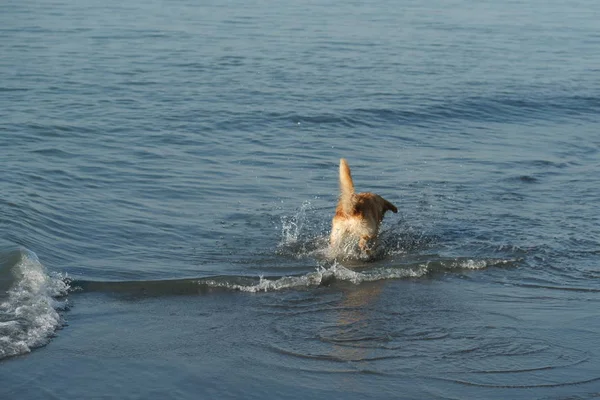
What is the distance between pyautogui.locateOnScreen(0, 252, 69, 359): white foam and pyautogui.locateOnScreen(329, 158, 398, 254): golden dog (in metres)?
2.64

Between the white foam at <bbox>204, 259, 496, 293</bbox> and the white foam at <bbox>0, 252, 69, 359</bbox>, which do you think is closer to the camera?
the white foam at <bbox>0, 252, 69, 359</bbox>

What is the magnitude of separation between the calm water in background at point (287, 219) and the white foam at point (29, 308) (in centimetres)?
2

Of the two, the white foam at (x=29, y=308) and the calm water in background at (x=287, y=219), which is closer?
the calm water in background at (x=287, y=219)

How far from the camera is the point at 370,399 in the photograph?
577 centimetres

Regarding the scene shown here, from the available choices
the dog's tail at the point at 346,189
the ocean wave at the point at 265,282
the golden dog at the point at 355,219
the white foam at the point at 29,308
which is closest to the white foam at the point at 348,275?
the ocean wave at the point at 265,282

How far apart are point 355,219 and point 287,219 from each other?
162 centimetres

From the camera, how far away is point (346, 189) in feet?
28.9

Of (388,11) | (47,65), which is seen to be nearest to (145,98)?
(47,65)

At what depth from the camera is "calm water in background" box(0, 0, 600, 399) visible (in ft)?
20.7

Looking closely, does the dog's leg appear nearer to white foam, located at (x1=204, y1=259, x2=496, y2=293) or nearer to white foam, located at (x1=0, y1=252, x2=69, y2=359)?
white foam, located at (x1=204, y1=259, x2=496, y2=293)

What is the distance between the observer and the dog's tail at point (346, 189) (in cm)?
863

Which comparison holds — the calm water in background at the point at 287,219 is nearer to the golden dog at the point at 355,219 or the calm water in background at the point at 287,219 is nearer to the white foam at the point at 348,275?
the white foam at the point at 348,275

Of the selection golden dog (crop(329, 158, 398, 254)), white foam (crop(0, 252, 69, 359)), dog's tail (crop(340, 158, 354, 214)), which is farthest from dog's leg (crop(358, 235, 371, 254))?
white foam (crop(0, 252, 69, 359))

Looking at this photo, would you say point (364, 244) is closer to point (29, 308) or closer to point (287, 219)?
point (287, 219)
